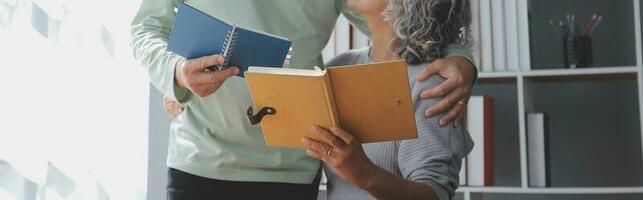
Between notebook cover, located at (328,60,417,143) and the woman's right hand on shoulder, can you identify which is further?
the woman's right hand on shoulder

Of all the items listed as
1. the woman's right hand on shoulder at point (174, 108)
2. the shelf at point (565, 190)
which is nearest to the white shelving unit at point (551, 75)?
the shelf at point (565, 190)

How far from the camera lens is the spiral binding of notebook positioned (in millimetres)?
1216

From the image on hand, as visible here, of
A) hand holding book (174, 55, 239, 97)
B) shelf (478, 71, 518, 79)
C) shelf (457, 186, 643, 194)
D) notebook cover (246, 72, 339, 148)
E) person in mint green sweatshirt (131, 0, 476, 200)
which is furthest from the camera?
shelf (478, 71, 518, 79)

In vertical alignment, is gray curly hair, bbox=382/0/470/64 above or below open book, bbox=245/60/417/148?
above

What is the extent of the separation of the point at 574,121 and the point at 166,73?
180cm

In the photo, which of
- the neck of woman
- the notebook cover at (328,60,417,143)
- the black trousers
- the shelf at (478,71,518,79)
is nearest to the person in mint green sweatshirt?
the black trousers

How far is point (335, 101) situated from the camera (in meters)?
1.20

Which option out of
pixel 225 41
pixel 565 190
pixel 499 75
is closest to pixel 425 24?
pixel 225 41

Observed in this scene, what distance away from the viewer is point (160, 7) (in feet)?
5.24

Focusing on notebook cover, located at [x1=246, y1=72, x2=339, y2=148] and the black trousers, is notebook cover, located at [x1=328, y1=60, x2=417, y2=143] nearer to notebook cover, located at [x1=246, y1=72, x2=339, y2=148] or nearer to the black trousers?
notebook cover, located at [x1=246, y1=72, x2=339, y2=148]

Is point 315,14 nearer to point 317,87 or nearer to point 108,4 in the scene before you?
point 317,87

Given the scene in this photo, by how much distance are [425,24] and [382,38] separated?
0.16 m

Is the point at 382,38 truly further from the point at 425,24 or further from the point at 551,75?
the point at 551,75

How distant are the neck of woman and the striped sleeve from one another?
0.16 meters
